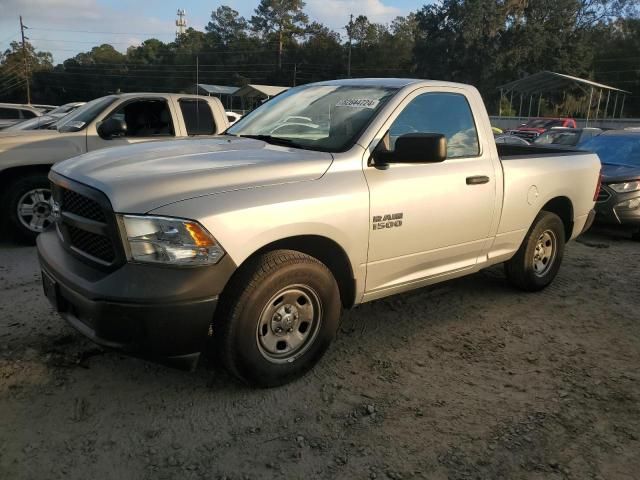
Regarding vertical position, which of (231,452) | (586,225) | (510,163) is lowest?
(231,452)

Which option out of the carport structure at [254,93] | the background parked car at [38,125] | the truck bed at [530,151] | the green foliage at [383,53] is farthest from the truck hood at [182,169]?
the green foliage at [383,53]

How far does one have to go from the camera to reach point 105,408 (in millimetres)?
2992

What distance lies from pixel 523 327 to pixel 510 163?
4.46ft

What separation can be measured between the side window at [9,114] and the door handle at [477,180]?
14.4 meters

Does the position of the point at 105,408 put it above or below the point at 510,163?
below

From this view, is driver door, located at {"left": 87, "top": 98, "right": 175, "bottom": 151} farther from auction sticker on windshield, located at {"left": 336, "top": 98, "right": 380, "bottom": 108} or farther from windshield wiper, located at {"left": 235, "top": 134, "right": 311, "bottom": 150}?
auction sticker on windshield, located at {"left": 336, "top": 98, "right": 380, "bottom": 108}

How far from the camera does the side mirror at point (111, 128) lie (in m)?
6.20

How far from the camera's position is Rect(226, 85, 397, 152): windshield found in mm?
3574

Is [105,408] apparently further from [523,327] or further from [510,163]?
[510,163]

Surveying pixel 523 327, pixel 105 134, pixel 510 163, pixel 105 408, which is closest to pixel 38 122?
pixel 105 134

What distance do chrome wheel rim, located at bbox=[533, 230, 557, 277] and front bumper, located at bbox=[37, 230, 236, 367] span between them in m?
3.47

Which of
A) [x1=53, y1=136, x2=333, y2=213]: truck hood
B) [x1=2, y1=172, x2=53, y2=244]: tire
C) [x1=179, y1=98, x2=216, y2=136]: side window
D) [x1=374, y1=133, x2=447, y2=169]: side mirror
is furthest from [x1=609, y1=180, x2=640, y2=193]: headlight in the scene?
[x1=2, y1=172, x2=53, y2=244]: tire

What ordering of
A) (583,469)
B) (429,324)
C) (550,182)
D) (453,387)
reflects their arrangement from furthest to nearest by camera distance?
(550,182) < (429,324) < (453,387) < (583,469)

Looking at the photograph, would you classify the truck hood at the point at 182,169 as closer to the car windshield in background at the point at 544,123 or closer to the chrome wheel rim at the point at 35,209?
the chrome wheel rim at the point at 35,209
